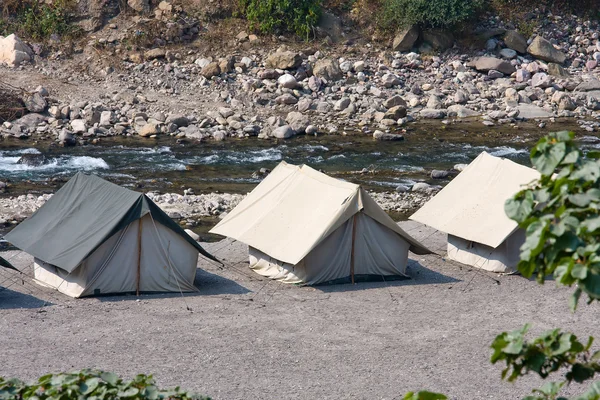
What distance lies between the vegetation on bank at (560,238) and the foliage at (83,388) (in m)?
1.77

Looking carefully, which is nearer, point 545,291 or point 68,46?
point 545,291

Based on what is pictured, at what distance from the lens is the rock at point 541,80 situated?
3650 cm

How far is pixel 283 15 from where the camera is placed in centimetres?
3891

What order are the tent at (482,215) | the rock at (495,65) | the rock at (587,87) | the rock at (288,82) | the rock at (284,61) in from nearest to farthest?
the tent at (482,215) < the rock at (288,82) < the rock at (284,61) < the rock at (587,87) < the rock at (495,65)

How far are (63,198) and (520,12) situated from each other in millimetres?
30274

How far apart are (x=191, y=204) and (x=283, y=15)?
17.5m

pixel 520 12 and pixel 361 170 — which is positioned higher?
pixel 520 12

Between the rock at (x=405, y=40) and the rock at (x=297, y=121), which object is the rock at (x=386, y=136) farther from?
the rock at (x=405, y=40)

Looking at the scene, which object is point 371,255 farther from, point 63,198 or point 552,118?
point 552,118

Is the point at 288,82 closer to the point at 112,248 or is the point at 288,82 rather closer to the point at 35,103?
the point at 35,103

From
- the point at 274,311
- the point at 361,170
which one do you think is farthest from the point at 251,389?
the point at 361,170

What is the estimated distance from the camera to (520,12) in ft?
138

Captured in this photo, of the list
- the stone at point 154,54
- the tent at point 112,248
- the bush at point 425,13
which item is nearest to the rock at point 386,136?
the bush at point 425,13

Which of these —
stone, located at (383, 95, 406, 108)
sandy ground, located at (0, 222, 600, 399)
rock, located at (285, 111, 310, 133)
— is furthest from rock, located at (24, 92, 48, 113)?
sandy ground, located at (0, 222, 600, 399)
